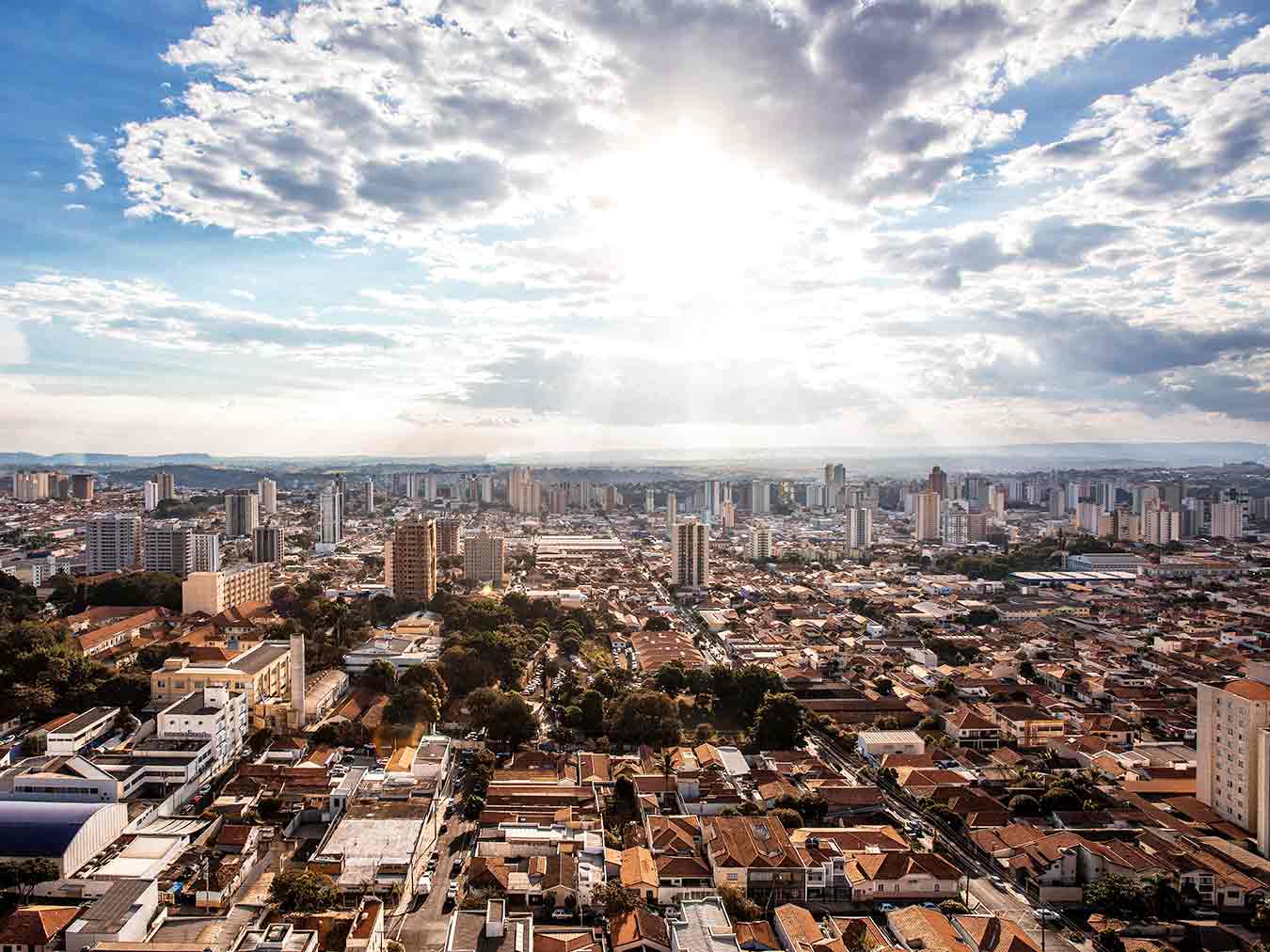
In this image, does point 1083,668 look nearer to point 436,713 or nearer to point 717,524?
point 436,713

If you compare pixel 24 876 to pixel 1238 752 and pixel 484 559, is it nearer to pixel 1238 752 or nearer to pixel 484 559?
pixel 1238 752

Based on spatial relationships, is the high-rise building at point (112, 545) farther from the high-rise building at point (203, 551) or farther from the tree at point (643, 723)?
the tree at point (643, 723)

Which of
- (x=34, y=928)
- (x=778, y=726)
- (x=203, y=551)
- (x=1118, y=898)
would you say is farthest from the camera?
(x=203, y=551)


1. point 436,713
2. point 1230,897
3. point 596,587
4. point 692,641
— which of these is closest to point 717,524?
point 596,587

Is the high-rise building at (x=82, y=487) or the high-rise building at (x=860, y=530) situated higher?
the high-rise building at (x=82, y=487)

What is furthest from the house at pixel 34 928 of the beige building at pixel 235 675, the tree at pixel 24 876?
the beige building at pixel 235 675

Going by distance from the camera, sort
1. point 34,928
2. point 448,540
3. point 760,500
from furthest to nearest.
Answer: point 760,500
point 448,540
point 34,928

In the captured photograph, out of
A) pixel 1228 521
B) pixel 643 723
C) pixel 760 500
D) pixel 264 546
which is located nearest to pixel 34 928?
pixel 643 723

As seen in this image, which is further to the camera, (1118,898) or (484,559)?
(484,559)
